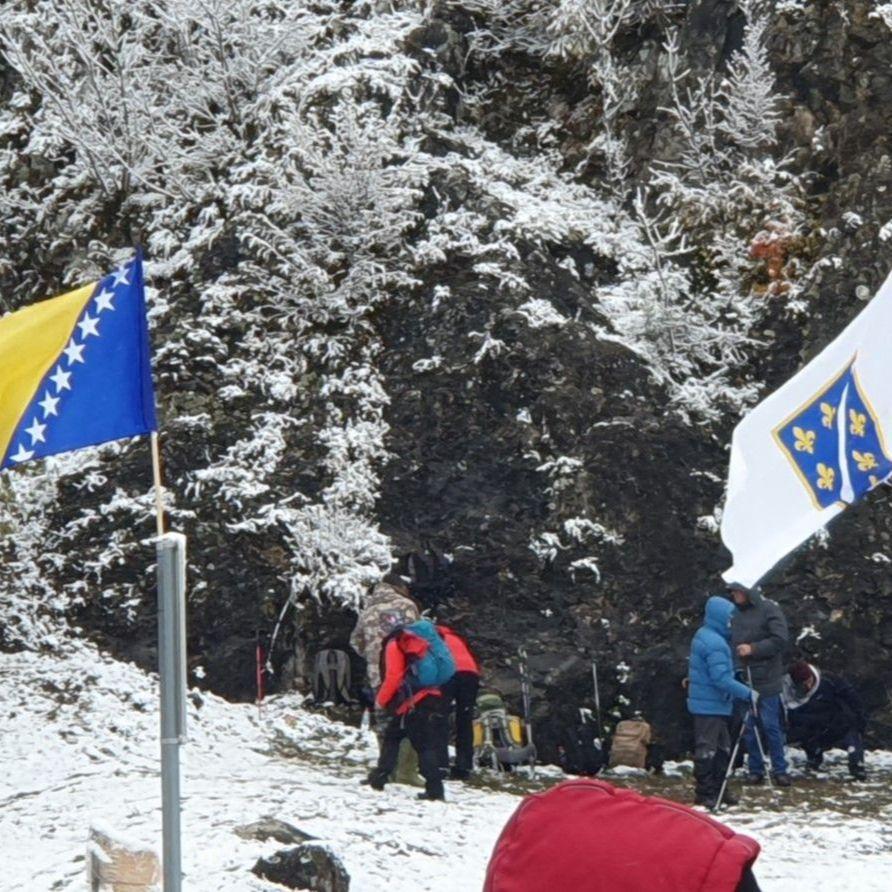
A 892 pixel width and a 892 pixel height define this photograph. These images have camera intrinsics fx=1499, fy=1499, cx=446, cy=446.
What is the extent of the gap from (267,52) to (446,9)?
8.09ft

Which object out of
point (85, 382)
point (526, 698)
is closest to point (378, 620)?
point (526, 698)

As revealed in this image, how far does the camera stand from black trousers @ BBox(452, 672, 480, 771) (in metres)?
12.5

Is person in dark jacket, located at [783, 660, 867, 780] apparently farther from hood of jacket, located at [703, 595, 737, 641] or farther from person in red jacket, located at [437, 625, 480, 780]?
person in red jacket, located at [437, 625, 480, 780]

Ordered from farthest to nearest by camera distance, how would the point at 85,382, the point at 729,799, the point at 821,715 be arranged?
the point at 821,715 → the point at 729,799 → the point at 85,382

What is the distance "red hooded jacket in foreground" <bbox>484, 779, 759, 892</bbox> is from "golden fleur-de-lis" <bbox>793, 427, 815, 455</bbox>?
4456 millimetres

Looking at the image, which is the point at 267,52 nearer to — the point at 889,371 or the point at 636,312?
the point at 636,312

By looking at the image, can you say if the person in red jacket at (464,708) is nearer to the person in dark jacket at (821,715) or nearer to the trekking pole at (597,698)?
the trekking pole at (597,698)

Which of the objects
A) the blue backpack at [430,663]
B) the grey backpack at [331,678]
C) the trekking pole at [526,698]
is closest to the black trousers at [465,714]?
the trekking pole at [526,698]

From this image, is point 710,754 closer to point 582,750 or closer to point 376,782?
point 582,750

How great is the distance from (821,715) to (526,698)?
2603 mm

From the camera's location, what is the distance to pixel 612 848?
2.63 metres

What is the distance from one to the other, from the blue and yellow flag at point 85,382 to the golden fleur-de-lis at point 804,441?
314 centimetres

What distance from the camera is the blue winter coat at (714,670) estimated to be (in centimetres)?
1156

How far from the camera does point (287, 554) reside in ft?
48.8
